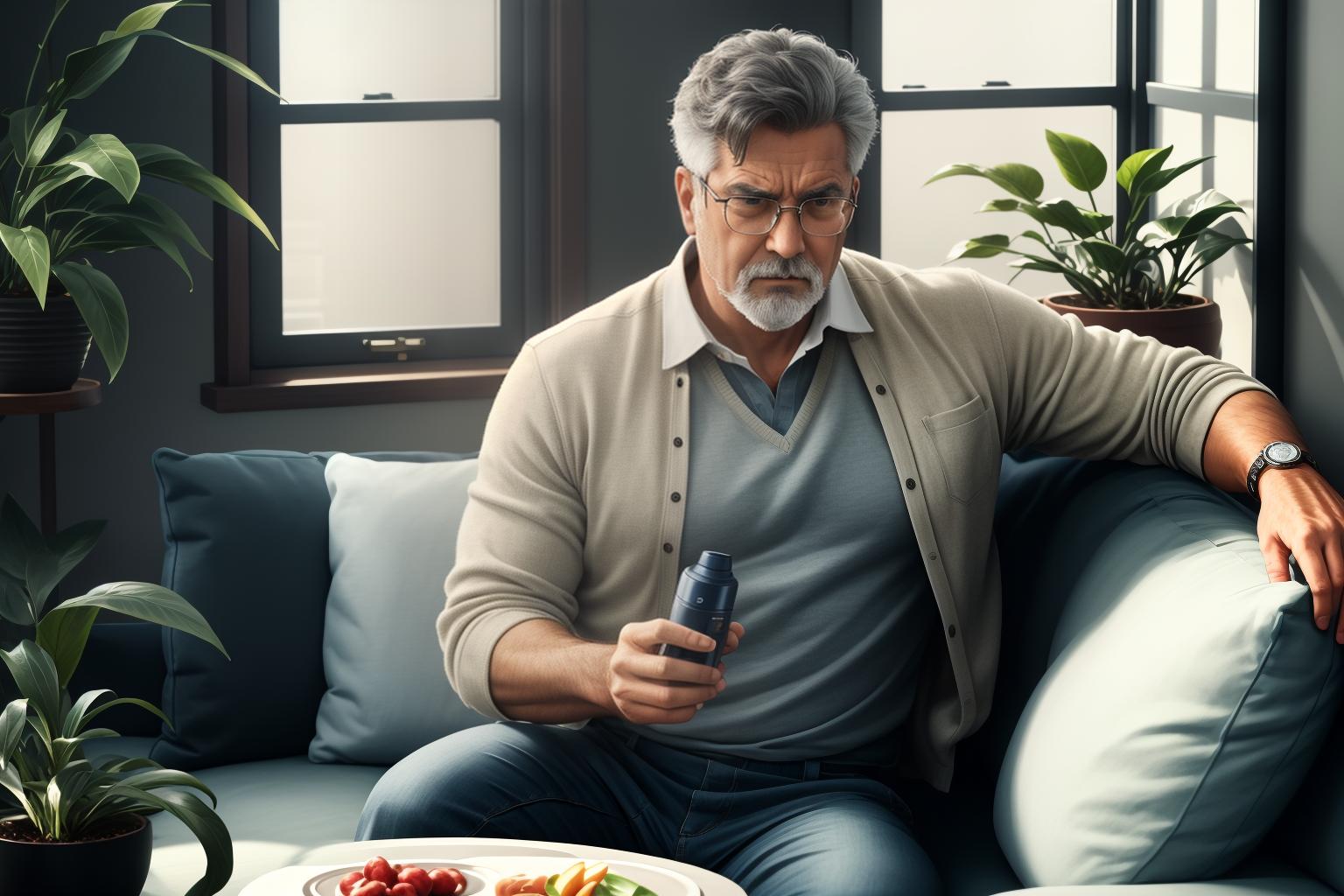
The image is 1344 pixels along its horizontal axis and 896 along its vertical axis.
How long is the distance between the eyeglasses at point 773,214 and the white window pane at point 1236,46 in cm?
115

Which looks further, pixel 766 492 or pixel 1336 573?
pixel 766 492

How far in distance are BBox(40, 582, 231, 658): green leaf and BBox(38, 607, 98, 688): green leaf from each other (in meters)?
0.03

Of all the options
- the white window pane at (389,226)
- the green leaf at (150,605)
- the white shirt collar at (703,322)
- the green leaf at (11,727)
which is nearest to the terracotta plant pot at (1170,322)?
the white shirt collar at (703,322)

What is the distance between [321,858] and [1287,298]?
150 cm

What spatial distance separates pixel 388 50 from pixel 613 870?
217cm

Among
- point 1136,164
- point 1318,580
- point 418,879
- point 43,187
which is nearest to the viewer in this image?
point 418,879

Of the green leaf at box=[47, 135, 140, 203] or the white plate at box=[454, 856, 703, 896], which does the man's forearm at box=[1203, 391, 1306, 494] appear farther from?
the green leaf at box=[47, 135, 140, 203]

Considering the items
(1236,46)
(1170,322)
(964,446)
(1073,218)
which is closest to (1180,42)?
(1236,46)

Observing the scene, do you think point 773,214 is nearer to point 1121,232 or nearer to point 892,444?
point 892,444

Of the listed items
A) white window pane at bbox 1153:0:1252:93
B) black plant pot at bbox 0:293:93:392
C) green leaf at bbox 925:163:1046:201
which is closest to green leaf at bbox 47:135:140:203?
black plant pot at bbox 0:293:93:392

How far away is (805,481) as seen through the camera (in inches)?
77.9

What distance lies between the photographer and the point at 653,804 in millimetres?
1949

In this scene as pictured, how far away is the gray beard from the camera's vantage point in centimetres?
197

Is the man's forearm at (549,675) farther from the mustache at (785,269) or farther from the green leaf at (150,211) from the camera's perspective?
the green leaf at (150,211)
